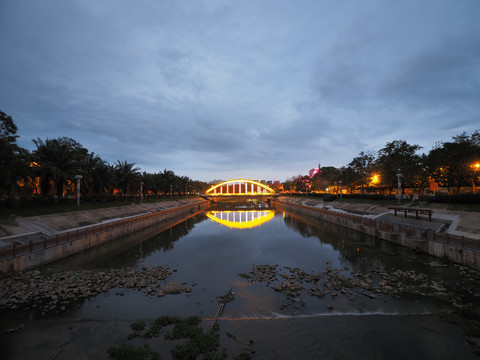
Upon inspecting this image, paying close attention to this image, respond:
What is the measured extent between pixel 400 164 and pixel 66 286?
5061 centimetres

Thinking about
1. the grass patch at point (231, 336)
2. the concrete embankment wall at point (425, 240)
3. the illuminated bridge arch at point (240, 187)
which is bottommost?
the grass patch at point (231, 336)

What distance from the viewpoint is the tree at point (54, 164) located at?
29625 millimetres

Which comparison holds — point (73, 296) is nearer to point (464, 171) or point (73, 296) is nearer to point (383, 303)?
point (383, 303)

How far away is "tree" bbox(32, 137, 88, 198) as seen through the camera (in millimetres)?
29625

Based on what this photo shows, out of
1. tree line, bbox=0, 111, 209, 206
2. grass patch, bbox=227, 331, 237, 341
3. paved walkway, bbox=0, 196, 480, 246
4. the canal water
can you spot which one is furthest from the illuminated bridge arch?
grass patch, bbox=227, 331, 237, 341

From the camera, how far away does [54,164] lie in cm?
3072

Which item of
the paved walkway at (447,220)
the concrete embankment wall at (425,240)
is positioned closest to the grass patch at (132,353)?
the concrete embankment wall at (425,240)

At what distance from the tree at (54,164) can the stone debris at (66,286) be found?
20.8m

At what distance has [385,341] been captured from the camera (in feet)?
27.4

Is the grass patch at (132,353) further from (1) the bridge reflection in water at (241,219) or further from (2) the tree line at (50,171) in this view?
(1) the bridge reflection in water at (241,219)

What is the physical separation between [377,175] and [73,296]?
5229cm

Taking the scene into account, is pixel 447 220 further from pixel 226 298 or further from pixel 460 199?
pixel 226 298

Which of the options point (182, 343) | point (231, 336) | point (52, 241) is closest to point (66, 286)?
point (52, 241)

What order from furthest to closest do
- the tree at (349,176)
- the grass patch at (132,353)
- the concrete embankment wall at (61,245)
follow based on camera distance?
the tree at (349,176) < the concrete embankment wall at (61,245) < the grass patch at (132,353)
